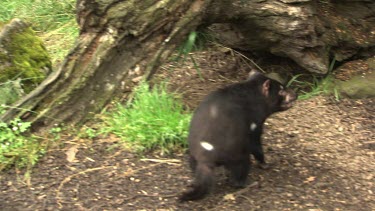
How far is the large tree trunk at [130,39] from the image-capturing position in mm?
3752

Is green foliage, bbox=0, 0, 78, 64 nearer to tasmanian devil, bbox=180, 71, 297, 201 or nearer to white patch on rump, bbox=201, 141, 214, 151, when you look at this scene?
tasmanian devil, bbox=180, 71, 297, 201

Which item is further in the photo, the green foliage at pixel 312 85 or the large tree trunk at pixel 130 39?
the green foliage at pixel 312 85

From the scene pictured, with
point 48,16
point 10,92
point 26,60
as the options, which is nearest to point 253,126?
point 10,92

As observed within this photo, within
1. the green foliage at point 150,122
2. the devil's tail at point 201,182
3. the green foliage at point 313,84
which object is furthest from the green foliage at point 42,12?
the devil's tail at point 201,182

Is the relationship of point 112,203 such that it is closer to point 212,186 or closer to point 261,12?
point 212,186

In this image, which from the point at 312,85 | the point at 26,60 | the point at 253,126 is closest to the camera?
the point at 253,126

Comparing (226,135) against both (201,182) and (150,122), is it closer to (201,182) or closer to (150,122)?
(201,182)

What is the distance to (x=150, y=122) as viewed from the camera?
3.75m

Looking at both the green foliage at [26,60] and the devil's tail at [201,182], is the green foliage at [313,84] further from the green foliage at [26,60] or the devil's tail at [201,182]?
the green foliage at [26,60]

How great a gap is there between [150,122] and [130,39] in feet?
2.03

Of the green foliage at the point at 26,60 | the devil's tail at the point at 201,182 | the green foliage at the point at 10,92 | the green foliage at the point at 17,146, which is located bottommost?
the devil's tail at the point at 201,182

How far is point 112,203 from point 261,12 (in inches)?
74.8

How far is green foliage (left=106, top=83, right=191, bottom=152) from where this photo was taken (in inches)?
146

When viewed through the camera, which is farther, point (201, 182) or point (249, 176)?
point (249, 176)
